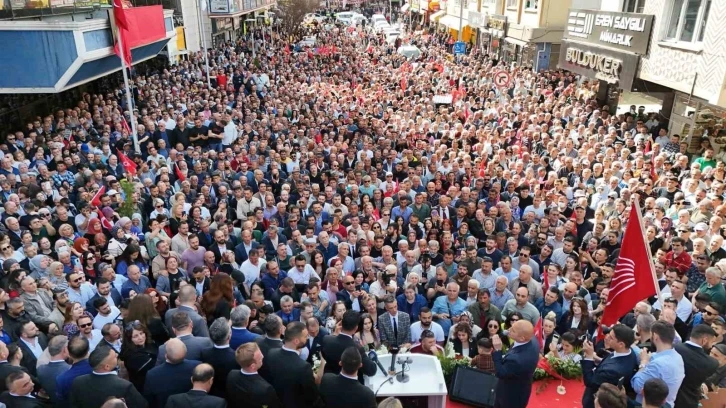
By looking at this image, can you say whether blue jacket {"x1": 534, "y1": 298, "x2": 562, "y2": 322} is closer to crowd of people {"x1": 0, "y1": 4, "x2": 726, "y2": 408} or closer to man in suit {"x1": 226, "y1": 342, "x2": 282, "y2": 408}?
crowd of people {"x1": 0, "y1": 4, "x2": 726, "y2": 408}

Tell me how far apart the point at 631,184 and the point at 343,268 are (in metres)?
5.30

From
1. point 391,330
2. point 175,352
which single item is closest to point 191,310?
point 175,352

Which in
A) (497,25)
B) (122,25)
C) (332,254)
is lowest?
(332,254)

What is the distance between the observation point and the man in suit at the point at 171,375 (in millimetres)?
4078

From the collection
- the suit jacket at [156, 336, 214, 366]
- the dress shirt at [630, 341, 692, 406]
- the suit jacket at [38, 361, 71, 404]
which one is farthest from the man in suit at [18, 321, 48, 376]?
the dress shirt at [630, 341, 692, 406]

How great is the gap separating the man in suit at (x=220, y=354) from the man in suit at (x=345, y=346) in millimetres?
769

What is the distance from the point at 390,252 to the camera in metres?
7.42

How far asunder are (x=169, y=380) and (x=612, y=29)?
574 inches

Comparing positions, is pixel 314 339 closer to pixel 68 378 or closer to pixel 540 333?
pixel 68 378

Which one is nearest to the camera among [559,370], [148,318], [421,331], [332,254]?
[148,318]

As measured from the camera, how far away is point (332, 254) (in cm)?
789

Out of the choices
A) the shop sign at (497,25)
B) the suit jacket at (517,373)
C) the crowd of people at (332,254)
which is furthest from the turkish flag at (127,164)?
the shop sign at (497,25)

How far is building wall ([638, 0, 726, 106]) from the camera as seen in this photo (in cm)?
1046

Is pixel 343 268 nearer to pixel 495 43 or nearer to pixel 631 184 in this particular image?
pixel 631 184
